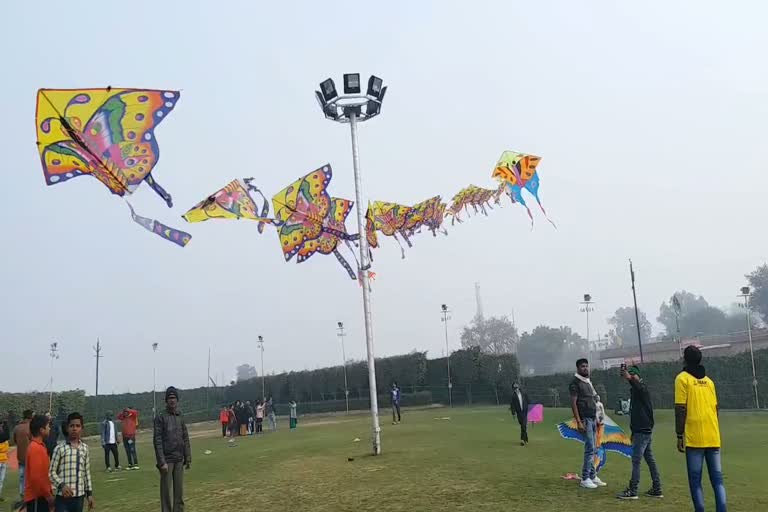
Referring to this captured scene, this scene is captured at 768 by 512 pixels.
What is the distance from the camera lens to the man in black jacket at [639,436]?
9.41 m

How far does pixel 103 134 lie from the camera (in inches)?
442

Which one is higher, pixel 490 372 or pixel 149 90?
pixel 149 90

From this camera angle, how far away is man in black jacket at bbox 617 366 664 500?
9414mm

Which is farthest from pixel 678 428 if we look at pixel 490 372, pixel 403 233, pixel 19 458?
pixel 490 372

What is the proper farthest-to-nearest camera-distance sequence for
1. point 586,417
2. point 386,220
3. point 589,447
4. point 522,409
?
1. point 386,220
2. point 522,409
3. point 586,417
4. point 589,447

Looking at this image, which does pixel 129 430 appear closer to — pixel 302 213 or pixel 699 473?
pixel 302 213

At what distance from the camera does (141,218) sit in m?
12.3

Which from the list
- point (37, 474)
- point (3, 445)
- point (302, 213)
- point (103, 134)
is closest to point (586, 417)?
point (37, 474)

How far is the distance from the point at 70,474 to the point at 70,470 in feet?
0.15

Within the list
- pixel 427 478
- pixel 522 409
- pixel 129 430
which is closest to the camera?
pixel 427 478

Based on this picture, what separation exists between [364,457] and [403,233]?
9.41m

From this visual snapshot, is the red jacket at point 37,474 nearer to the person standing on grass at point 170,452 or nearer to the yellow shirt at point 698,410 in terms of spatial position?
the person standing on grass at point 170,452

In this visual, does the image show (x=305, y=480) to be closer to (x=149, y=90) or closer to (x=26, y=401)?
(x=149, y=90)

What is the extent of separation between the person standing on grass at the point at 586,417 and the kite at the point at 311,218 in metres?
9.93
